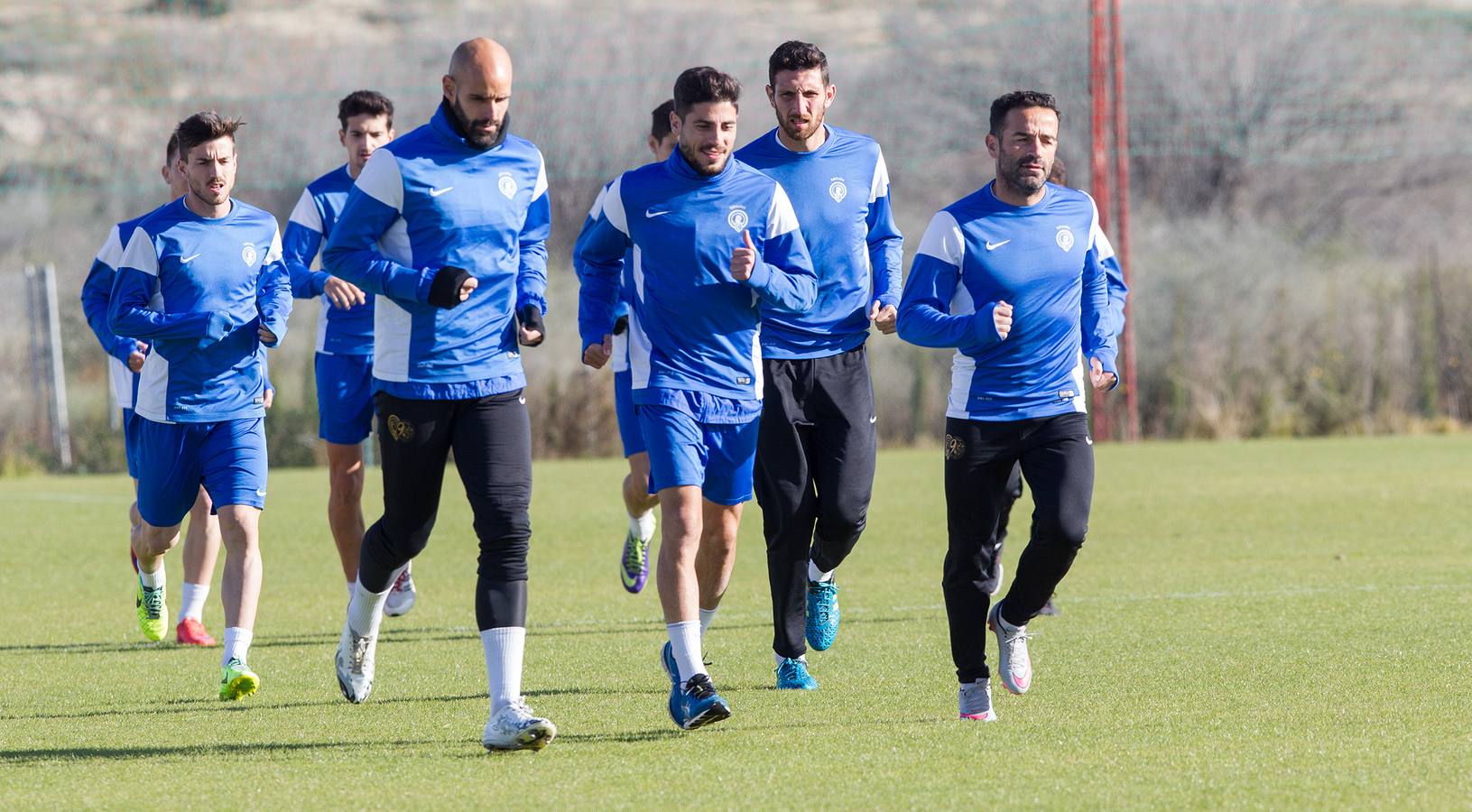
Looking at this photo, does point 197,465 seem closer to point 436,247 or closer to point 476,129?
point 436,247

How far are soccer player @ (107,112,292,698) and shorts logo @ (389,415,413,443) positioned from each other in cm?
144

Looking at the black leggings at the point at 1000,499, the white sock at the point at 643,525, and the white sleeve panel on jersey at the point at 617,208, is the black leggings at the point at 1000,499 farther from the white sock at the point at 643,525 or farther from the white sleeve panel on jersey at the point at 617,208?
the white sock at the point at 643,525

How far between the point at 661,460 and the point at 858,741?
1.10 meters

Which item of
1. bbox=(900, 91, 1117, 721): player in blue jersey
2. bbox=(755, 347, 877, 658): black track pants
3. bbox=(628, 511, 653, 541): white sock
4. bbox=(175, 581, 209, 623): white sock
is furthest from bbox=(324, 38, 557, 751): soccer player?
bbox=(628, 511, 653, 541): white sock

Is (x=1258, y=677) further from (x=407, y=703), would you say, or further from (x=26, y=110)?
(x=26, y=110)

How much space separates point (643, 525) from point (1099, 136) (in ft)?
46.3

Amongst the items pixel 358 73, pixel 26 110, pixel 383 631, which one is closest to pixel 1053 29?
pixel 358 73

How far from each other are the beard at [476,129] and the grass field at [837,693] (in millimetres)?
1841

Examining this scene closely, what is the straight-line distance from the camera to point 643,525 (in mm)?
9891

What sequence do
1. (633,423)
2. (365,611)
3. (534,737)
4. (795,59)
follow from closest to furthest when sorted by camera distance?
(534,737), (365,611), (795,59), (633,423)

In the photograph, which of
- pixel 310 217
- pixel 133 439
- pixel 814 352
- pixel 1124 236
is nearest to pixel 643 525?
pixel 310 217

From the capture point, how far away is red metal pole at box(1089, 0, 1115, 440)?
22.5 m

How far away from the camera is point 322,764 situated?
5.74 m

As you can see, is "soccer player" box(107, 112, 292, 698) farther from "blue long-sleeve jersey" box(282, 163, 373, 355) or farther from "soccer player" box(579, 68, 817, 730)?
"soccer player" box(579, 68, 817, 730)
